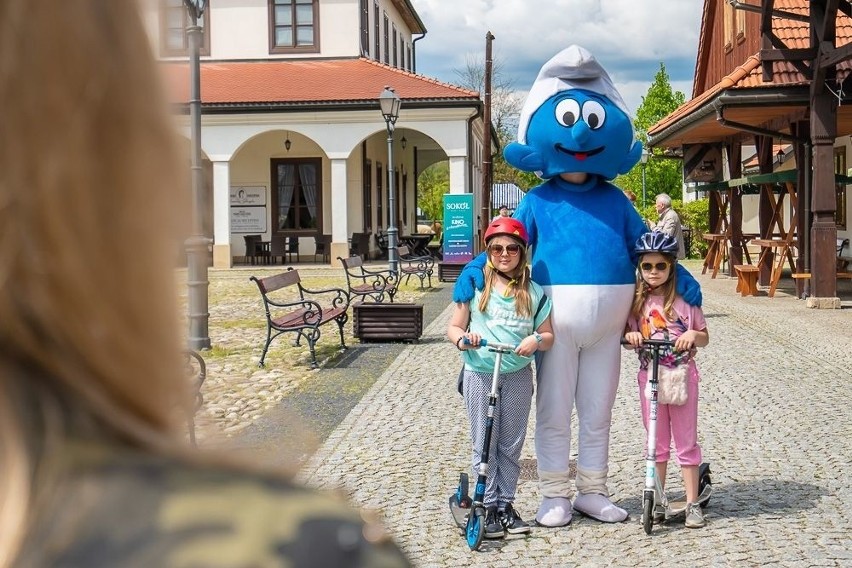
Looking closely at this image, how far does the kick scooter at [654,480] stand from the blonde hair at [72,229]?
4629 mm

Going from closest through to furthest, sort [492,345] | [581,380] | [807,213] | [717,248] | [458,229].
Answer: [492,345], [581,380], [807,213], [458,229], [717,248]

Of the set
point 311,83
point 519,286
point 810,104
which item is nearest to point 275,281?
point 519,286

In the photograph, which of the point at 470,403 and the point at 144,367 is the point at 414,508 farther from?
the point at 144,367

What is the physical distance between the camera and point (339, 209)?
2683cm

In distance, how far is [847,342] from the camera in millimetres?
11438

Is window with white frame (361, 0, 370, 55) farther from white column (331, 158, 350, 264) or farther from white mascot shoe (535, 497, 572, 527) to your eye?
white mascot shoe (535, 497, 572, 527)

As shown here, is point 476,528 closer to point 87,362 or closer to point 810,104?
point 87,362

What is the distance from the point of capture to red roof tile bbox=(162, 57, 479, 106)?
26953 millimetres

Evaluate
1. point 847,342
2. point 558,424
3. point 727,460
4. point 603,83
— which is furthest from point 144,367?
point 847,342

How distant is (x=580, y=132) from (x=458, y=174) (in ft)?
68.3

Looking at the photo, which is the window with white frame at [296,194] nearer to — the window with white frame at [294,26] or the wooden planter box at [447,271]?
the window with white frame at [294,26]

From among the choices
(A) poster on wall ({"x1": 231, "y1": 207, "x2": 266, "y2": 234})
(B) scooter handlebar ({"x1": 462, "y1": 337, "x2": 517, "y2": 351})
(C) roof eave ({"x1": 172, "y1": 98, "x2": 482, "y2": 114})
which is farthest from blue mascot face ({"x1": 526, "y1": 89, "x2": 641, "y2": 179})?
(A) poster on wall ({"x1": 231, "y1": 207, "x2": 266, "y2": 234})

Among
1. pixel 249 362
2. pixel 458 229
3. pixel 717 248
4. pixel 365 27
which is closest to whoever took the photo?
pixel 249 362

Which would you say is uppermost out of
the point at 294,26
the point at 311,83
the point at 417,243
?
the point at 294,26
